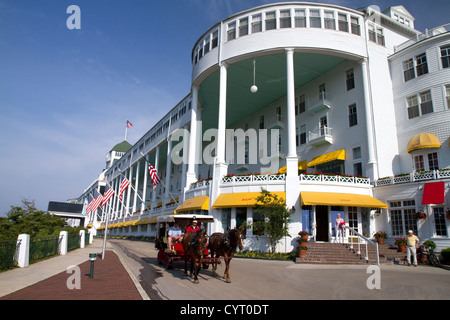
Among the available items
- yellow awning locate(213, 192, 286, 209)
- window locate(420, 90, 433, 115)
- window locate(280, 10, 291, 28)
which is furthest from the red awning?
window locate(280, 10, 291, 28)

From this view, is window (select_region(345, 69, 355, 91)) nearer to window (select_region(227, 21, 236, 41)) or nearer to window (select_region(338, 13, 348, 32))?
window (select_region(338, 13, 348, 32))

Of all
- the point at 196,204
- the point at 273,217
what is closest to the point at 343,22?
the point at 273,217

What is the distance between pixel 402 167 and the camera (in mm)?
24969

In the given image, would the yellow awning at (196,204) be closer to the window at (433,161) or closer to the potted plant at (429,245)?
the potted plant at (429,245)

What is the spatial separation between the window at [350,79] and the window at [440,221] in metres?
12.9

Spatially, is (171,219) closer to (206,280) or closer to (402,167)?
(206,280)

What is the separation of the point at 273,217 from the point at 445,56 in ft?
60.7

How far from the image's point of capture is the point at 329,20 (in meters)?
26.6

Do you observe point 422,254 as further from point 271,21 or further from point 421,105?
point 271,21

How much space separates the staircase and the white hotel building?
212cm

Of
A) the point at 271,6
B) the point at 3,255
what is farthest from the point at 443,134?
the point at 3,255

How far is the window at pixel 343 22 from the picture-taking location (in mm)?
26766

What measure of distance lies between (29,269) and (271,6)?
2606 cm

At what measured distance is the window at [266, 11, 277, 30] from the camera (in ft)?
87.8
